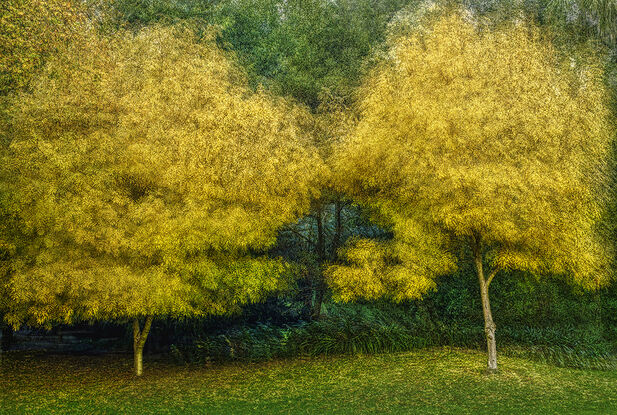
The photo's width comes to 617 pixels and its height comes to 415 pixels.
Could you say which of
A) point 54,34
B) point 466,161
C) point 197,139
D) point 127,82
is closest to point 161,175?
point 197,139

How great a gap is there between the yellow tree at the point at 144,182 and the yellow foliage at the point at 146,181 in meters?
0.03

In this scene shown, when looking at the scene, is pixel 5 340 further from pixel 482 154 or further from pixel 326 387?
pixel 482 154

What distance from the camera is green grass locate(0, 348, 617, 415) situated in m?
12.4

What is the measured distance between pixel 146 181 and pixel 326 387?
642cm

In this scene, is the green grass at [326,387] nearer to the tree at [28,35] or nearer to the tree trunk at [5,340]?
the tree trunk at [5,340]

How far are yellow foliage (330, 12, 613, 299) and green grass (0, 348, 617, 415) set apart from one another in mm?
2452

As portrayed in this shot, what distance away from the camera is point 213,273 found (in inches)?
548

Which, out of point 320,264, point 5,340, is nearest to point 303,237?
point 320,264

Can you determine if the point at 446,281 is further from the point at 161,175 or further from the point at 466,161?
the point at 161,175

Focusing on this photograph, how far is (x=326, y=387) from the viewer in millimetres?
14219

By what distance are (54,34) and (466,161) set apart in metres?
11.1

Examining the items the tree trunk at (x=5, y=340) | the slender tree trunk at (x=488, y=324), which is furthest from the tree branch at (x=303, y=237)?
the tree trunk at (x=5, y=340)

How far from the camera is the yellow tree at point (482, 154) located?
1375 centimetres

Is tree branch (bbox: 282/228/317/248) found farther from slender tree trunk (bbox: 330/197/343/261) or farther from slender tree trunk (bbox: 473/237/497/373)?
slender tree trunk (bbox: 473/237/497/373)
